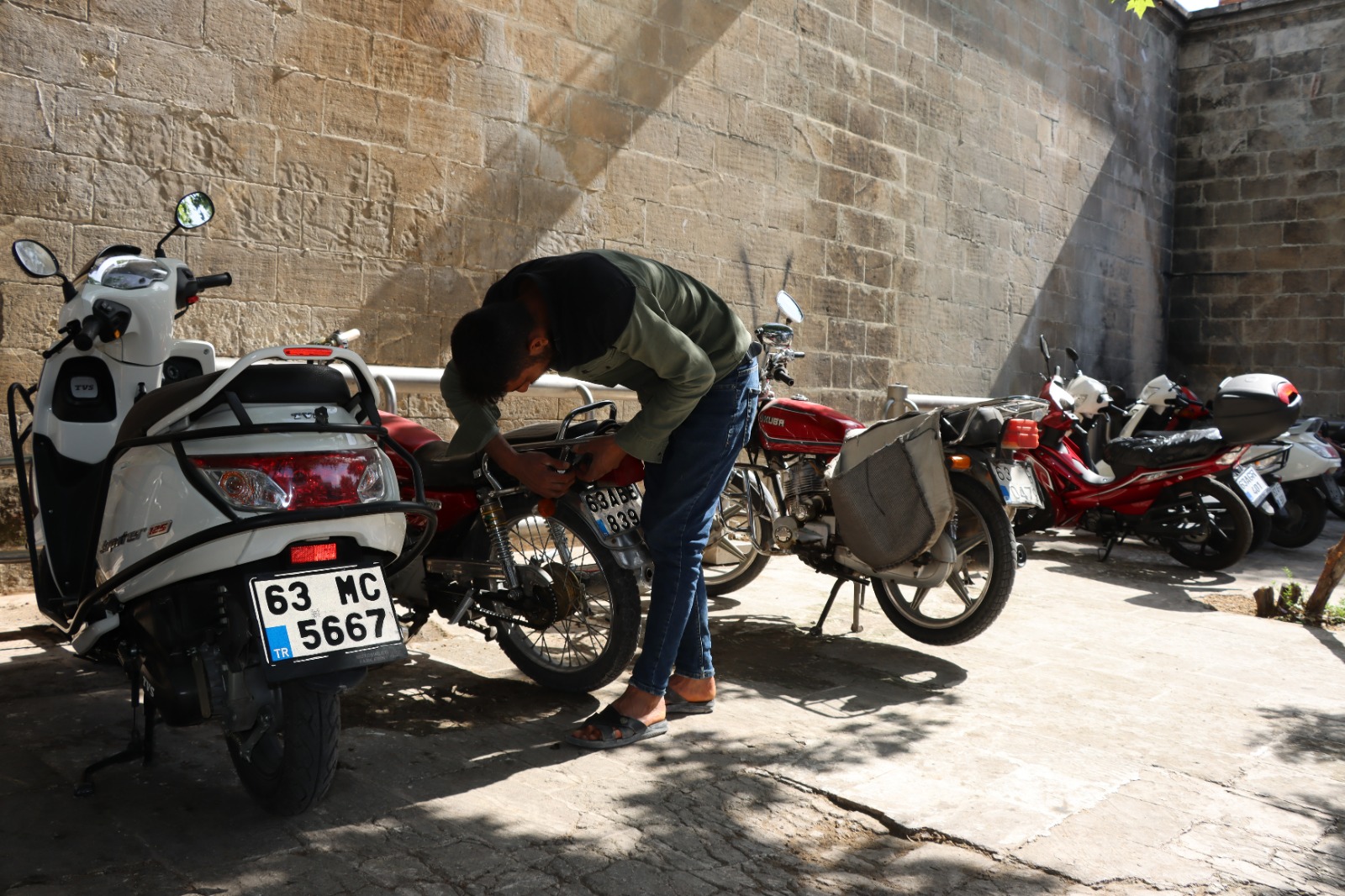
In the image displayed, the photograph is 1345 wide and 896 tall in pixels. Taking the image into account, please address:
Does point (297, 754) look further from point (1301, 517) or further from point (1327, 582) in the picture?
point (1301, 517)

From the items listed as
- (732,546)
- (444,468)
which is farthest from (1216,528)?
(444,468)

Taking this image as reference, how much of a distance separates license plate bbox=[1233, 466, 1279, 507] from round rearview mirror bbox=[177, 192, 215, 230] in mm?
6375

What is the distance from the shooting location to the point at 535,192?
690cm

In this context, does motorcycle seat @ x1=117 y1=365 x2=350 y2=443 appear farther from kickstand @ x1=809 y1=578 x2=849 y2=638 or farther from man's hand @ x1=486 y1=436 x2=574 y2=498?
kickstand @ x1=809 y1=578 x2=849 y2=638

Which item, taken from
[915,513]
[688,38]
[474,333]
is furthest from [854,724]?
[688,38]

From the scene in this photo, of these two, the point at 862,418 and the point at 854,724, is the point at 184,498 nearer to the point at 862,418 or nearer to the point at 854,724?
the point at 854,724

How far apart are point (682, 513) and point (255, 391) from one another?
1392 millimetres

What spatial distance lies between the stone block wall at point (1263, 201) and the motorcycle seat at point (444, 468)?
12.4 meters

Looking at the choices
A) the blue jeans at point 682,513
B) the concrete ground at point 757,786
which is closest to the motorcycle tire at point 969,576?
the concrete ground at point 757,786

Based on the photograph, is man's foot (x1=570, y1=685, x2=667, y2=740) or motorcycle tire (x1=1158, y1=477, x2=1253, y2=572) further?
motorcycle tire (x1=1158, y1=477, x2=1253, y2=572)

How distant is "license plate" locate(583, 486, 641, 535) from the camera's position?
3.84 meters

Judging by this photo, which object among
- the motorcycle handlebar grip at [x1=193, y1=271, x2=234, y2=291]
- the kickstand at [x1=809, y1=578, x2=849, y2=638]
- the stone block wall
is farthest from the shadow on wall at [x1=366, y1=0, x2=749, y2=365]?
the stone block wall

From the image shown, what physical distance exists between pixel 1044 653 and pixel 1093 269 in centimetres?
890

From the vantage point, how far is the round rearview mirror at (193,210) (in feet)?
12.9
